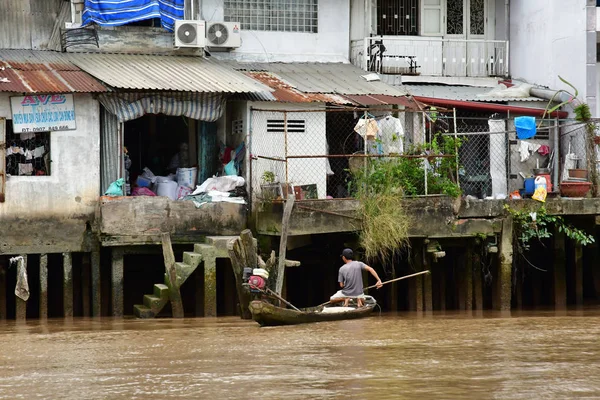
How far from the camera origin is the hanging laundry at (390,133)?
2239 centimetres

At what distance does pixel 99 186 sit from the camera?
21422 mm

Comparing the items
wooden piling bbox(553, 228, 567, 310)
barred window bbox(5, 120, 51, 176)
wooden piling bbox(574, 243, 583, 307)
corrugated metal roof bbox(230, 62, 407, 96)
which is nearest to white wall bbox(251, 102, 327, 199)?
corrugated metal roof bbox(230, 62, 407, 96)

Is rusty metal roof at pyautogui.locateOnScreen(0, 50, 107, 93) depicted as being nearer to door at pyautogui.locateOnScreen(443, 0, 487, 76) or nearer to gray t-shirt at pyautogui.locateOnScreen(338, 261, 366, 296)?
gray t-shirt at pyautogui.locateOnScreen(338, 261, 366, 296)

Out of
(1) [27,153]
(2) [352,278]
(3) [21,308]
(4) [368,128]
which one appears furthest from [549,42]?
(3) [21,308]

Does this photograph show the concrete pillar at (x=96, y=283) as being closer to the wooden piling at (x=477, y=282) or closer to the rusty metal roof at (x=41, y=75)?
the rusty metal roof at (x=41, y=75)

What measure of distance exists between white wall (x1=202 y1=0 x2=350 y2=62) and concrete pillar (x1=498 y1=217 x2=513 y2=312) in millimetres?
5637

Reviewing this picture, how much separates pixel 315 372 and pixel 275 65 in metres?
11.1

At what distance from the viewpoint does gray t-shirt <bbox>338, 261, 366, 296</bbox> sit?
20.0 m

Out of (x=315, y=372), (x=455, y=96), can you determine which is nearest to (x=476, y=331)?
(x=315, y=372)

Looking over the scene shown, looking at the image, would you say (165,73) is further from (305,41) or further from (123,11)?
(305,41)

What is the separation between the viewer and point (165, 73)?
22.0 metres

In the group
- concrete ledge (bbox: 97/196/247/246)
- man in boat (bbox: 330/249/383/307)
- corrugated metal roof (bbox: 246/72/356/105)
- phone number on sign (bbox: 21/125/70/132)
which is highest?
corrugated metal roof (bbox: 246/72/356/105)

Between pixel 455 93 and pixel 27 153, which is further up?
pixel 455 93

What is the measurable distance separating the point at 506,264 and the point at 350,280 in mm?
3232
